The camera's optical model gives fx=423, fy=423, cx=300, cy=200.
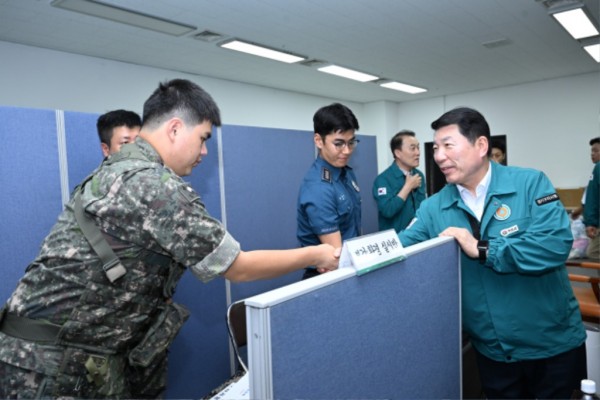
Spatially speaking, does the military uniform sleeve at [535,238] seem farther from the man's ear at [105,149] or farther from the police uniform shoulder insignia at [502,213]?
the man's ear at [105,149]

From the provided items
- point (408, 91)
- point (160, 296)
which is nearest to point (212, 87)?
point (408, 91)

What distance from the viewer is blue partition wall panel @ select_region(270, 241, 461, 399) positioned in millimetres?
731

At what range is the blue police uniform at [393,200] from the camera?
9.36 feet

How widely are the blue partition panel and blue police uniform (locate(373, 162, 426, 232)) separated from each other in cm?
155

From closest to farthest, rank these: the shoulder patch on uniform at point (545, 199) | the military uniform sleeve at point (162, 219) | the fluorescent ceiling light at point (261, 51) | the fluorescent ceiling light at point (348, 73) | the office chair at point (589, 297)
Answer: the military uniform sleeve at point (162, 219), the shoulder patch on uniform at point (545, 199), the office chair at point (589, 297), the fluorescent ceiling light at point (261, 51), the fluorescent ceiling light at point (348, 73)

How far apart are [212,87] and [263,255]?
19.5 feet

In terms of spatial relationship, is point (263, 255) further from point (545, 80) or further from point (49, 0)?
point (545, 80)

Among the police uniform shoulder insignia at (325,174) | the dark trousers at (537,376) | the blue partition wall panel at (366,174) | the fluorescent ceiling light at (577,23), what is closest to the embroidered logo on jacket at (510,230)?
the dark trousers at (537,376)

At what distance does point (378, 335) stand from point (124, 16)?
4.05m

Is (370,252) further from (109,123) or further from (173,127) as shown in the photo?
(109,123)

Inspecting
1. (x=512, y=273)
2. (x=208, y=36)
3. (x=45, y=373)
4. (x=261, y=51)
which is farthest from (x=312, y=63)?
(x=45, y=373)

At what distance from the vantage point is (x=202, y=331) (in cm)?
239

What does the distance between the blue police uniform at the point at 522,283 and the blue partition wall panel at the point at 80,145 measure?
5.44ft

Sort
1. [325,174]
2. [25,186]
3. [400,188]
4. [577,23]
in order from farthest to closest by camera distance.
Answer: [577,23], [400,188], [325,174], [25,186]
